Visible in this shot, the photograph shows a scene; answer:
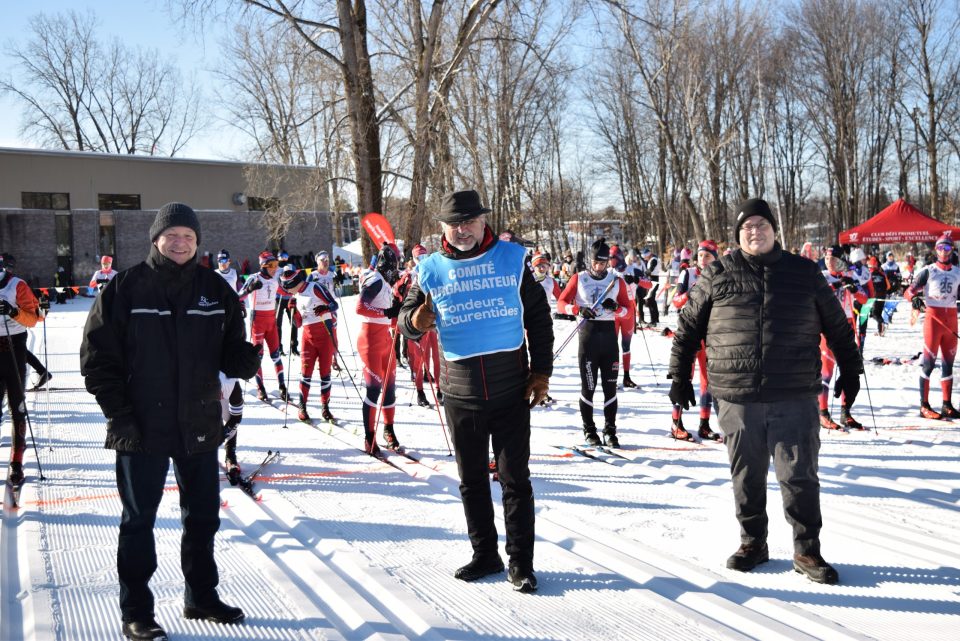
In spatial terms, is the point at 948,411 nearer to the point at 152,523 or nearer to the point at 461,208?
the point at 461,208

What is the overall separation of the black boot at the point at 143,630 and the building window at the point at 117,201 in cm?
3661

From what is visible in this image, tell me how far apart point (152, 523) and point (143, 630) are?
17.4 inches

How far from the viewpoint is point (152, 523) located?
3.18 meters

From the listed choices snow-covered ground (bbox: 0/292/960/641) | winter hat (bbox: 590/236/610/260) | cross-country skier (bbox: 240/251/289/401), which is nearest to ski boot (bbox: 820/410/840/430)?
snow-covered ground (bbox: 0/292/960/641)

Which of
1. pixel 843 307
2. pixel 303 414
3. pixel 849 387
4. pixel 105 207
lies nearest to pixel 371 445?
pixel 303 414

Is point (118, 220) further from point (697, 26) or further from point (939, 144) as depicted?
point (939, 144)

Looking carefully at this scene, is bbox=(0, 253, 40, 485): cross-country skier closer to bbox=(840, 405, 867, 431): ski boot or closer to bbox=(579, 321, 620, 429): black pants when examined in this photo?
bbox=(579, 321, 620, 429): black pants

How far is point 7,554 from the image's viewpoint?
165 inches

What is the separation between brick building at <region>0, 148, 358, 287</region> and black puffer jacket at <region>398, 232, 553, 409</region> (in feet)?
93.3

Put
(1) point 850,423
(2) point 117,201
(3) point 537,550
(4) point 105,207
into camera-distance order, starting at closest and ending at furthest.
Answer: (3) point 537,550 → (1) point 850,423 → (4) point 105,207 → (2) point 117,201

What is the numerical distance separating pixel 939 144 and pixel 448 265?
42.2m

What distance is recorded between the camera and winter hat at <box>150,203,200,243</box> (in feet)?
10.3

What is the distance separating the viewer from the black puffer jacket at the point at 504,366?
11.8 feet

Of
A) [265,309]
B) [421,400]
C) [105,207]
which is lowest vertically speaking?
[421,400]
